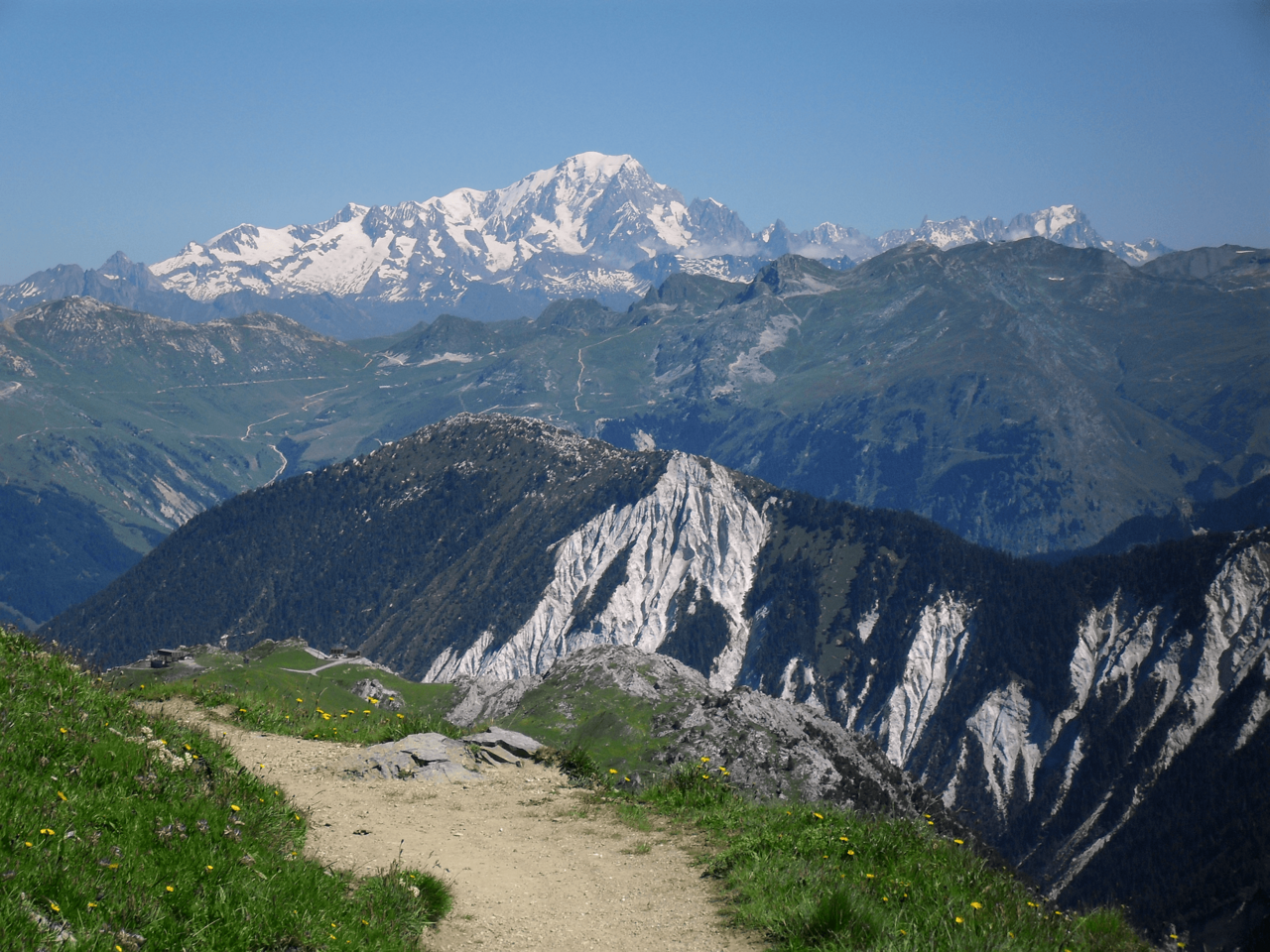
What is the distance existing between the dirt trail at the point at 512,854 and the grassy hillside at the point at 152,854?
35.4 inches

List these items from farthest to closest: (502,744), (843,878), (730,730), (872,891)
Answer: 1. (730,730)
2. (502,744)
3. (843,878)
4. (872,891)

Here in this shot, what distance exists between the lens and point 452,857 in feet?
54.3

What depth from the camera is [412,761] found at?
71.1 ft

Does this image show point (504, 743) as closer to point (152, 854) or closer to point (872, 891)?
point (872, 891)

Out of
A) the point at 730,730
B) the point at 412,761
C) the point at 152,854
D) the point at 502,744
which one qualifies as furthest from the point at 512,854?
the point at 730,730

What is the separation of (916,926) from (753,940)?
2.31 metres

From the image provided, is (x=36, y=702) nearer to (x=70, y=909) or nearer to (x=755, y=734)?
(x=70, y=909)

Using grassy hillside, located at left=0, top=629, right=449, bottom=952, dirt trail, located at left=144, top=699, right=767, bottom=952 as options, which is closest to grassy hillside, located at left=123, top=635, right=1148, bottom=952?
dirt trail, located at left=144, top=699, right=767, bottom=952

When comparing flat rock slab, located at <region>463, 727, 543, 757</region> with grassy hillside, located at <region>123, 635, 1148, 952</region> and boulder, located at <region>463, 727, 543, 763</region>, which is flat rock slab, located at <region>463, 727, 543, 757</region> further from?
grassy hillside, located at <region>123, 635, 1148, 952</region>

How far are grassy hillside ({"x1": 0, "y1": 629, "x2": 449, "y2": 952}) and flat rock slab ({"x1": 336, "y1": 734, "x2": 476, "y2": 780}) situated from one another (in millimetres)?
4290

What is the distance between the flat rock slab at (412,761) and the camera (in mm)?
20891

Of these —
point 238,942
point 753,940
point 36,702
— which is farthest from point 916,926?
point 36,702

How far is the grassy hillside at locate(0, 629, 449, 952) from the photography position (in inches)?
442

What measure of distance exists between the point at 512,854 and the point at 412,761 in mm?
5274
